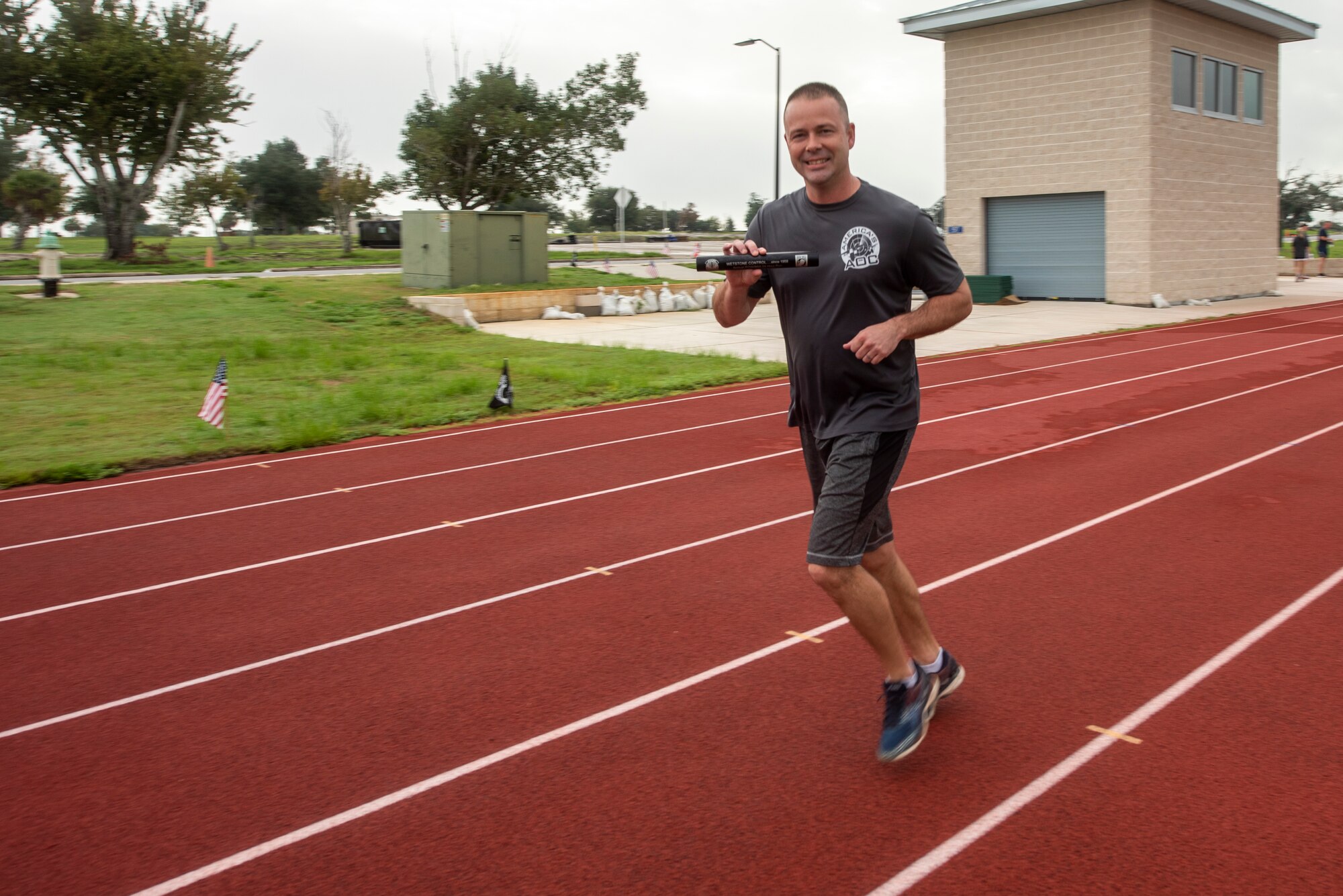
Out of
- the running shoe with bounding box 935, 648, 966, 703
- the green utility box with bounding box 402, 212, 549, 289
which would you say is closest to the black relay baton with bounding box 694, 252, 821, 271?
A: the running shoe with bounding box 935, 648, 966, 703

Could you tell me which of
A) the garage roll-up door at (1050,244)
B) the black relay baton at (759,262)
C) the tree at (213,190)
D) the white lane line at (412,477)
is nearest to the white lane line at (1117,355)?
the white lane line at (412,477)

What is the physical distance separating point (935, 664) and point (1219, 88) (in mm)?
30460

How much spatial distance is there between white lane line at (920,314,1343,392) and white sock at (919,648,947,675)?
8.56 meters

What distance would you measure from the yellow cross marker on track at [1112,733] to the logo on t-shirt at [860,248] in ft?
6.28

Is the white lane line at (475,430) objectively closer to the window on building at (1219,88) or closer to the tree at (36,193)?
the window on building at (1219,88)

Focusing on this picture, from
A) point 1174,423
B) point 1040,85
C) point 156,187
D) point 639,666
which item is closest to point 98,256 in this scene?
point 156,187

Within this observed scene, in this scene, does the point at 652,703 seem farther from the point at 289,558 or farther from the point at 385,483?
the point at 385,483

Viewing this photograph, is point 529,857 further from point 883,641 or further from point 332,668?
point 332,668

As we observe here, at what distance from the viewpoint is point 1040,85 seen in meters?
28.7

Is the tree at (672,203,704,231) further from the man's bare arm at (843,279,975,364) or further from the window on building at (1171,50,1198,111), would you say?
the man's bare arm at (843,279,975,364)

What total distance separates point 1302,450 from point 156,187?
34.6 metres

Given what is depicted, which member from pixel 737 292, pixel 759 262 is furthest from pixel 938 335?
pixel 759 262

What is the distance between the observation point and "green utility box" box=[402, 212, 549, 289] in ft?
83.7

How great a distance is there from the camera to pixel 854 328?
392 centimetres
